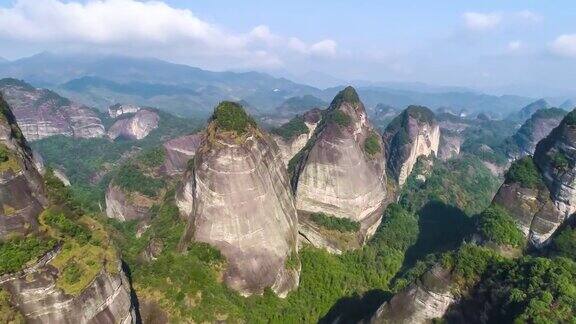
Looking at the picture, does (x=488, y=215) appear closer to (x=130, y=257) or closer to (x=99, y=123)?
(x=130, y=257)

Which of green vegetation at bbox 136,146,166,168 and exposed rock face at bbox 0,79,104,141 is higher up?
green vegetation at bbox 136,146,166,168

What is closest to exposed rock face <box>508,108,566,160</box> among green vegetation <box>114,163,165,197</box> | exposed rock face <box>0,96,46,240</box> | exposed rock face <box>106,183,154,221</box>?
green vegetation <box>114,163,165,197</box>

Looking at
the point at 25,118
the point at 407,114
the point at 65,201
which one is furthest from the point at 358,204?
the point at 25,118

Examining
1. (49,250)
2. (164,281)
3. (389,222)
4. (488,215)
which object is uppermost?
(49,250)

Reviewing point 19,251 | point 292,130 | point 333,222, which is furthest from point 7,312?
point 292,130

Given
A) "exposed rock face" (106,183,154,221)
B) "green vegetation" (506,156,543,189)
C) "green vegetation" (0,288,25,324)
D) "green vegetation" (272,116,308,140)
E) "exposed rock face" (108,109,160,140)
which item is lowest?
"exposed rock face" (108,109,160,140)

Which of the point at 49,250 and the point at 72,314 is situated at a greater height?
the point at 49,250

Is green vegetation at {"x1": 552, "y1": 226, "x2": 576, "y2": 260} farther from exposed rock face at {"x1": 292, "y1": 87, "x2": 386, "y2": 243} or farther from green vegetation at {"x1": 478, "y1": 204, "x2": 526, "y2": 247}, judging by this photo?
exposed rock face at {"x1": 292, "y1": 87, "x2": 386, "y2": 243}

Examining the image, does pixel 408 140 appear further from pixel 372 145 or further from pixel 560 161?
pixel 560 161
